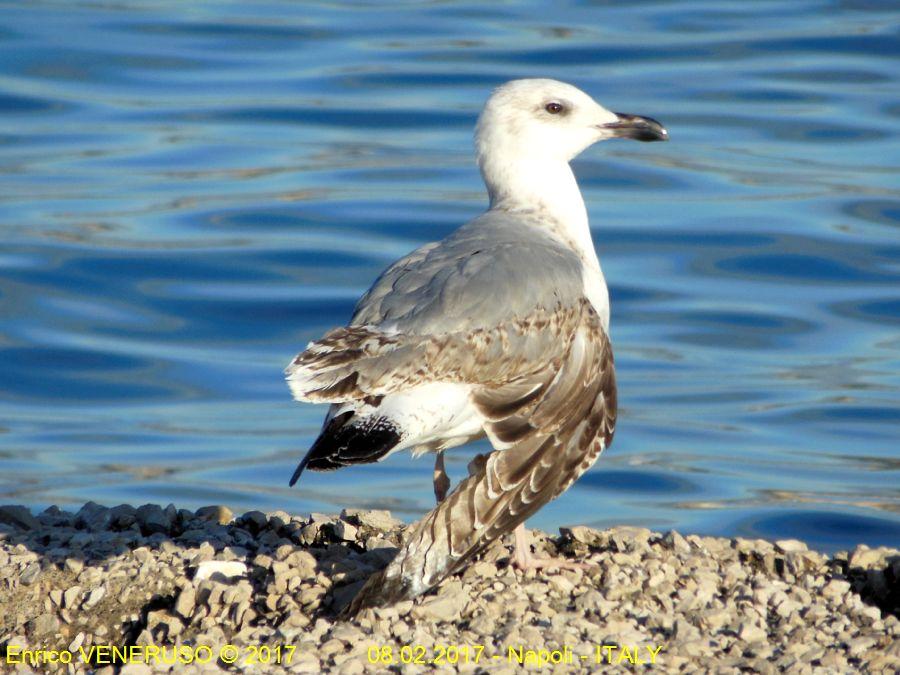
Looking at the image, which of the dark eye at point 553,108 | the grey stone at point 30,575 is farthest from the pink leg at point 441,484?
the dark eye at point 553,108

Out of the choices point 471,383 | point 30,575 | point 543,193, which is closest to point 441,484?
point 471,383

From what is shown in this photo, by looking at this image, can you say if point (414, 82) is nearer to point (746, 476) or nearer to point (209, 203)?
point (209, 203)

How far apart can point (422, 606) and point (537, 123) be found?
2.71 m

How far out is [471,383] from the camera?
20.1 ft

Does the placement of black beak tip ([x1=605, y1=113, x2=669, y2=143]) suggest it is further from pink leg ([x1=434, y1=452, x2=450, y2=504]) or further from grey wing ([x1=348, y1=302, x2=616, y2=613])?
pink leg ([x1=434, y1=452, x2=450, y2=504])

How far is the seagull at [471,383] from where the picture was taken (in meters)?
5.85

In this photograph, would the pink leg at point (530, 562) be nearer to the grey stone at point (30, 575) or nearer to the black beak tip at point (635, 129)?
the grey stone at point (30, 575)

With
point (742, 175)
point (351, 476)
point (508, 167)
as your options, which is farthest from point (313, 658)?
point (742, 175)

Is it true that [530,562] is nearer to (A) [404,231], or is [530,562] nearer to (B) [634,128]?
(B) [634,128]

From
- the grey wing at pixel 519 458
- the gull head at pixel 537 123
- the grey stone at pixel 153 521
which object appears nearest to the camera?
the grey wing at pixel 519 458

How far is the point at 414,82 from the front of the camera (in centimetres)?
1828

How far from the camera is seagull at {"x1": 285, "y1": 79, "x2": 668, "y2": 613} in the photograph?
585 cm

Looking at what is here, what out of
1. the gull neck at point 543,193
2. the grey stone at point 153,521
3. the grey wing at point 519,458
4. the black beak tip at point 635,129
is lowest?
the grey stone at point 153,521

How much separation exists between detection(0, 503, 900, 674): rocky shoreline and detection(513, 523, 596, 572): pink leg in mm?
38
